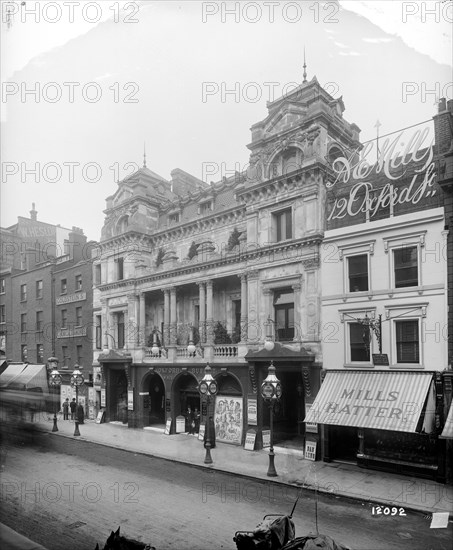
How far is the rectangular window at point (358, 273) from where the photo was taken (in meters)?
16.0

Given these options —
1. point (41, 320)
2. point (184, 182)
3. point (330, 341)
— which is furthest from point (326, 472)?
point (184, 182)

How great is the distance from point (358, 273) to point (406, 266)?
1755 millimetres

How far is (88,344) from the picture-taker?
1995 cm

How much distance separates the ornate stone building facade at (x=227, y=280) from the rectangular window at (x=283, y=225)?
2.5 inches

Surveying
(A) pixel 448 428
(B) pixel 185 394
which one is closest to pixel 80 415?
(B) pixel 185 394

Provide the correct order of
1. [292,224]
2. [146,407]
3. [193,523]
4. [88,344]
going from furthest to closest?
1. [146,407]
2. [88,344]
3. [292,224]
4. [193,523]

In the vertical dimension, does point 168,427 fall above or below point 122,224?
below

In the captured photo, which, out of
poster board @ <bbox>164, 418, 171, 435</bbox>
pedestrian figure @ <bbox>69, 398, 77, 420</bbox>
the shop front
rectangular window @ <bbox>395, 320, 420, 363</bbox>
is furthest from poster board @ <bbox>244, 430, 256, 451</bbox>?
pedestrian figure @ <bbox>69, 398, 77, 420</bbox>

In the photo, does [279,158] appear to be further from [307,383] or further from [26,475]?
[26,475]

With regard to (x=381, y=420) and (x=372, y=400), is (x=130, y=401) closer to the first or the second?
(x=372, y=400)

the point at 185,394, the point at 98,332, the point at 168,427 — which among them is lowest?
the point at 168,427

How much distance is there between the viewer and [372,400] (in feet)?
49.0

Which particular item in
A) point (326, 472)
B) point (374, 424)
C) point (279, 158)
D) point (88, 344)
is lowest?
point (326, 472)

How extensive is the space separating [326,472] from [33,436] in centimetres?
1254
